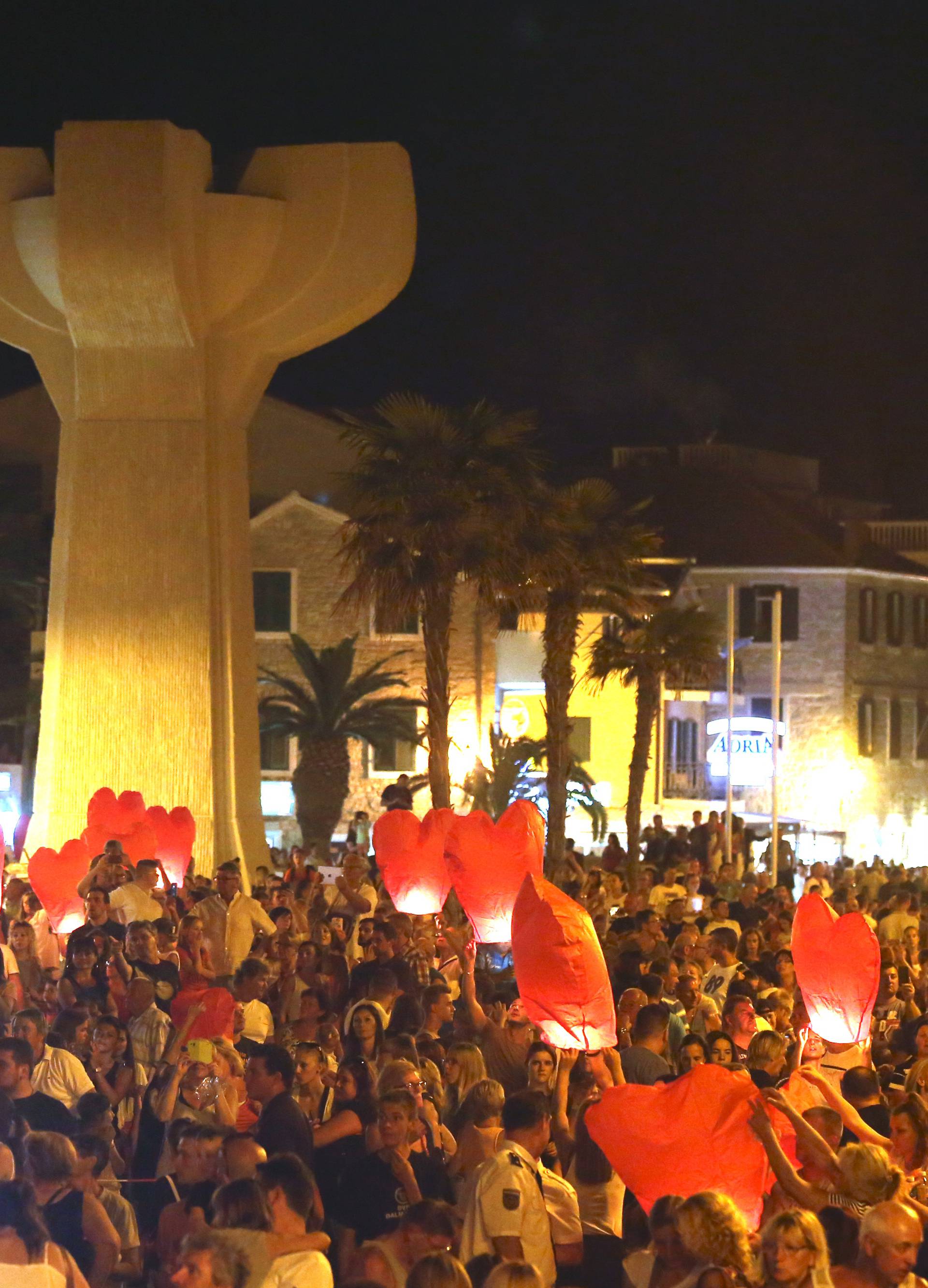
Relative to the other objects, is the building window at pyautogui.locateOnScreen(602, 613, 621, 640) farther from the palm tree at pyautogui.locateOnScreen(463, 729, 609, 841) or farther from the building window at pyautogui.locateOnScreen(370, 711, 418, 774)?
the building window at pyautogui.locateOnScreen(370, 711, 418, 774)

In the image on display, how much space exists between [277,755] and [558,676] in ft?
47.7

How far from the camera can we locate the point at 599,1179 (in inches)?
285

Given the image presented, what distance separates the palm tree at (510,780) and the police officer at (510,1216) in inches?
1170

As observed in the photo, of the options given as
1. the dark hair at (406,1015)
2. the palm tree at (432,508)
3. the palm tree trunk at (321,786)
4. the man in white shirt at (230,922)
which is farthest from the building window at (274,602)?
the dark hair at (406,1015)

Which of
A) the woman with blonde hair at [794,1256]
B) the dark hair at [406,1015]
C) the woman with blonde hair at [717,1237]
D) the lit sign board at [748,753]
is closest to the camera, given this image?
the woman with blonde hair at [794,1256]

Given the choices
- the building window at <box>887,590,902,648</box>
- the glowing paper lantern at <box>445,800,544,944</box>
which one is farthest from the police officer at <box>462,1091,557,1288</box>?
the building window at <box>887,590,902,648</box>

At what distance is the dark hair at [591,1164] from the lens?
285 inches

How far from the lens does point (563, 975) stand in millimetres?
8555

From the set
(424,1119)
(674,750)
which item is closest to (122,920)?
(424,1119)

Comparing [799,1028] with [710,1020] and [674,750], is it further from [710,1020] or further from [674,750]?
[674,750]

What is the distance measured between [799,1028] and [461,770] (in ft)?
98.2

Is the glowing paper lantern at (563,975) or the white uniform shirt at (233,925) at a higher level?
the glowing paper lantern at (563,975)

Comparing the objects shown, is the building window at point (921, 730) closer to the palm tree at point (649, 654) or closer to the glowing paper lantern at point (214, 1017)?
the palm tree at point (649, 654)

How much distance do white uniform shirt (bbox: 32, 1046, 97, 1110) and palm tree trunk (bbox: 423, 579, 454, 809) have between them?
677 inches
